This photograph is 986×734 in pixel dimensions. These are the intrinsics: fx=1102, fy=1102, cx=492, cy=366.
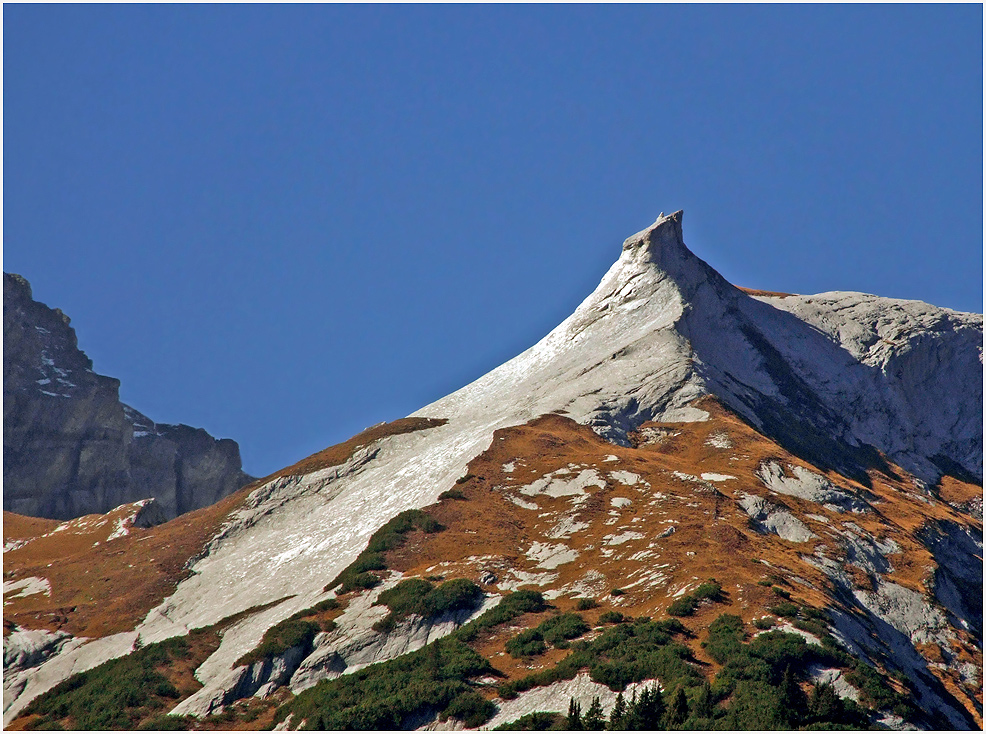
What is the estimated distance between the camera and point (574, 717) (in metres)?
49.3

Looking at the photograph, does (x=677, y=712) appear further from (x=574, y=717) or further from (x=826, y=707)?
(x=826, y=707)

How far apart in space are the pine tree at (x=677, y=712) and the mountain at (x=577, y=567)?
98mm

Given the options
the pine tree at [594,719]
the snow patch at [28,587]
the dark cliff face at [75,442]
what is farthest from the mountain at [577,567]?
the dark cliff face at [75,442]

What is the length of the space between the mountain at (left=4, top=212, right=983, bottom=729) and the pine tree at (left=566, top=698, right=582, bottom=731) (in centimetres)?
123

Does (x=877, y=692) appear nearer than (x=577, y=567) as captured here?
Yes

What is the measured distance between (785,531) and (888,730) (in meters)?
31.7

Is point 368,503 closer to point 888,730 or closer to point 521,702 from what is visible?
point 521,702


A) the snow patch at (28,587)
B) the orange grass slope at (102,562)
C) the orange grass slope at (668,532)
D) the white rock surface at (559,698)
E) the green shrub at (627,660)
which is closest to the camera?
the white rock surface at (559,698)

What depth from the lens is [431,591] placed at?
69500mm

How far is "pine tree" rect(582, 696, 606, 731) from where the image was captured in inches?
1914

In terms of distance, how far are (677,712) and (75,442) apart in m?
149

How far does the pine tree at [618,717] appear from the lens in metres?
47.9

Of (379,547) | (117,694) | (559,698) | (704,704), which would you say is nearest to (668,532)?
(379,547)

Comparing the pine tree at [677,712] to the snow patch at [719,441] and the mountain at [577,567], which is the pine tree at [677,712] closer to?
the mountain at [577,567]
